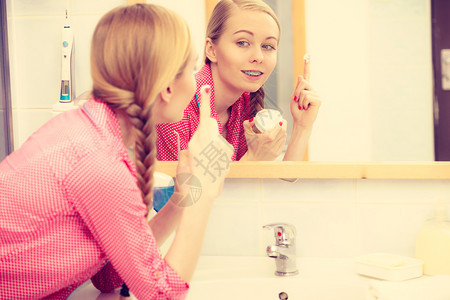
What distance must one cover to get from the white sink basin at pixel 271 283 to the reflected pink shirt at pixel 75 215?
266 millimetres

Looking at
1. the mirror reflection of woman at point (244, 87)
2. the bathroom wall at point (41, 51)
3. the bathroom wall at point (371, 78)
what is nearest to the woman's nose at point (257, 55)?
the mirror reflection of woman at point (244, 87)

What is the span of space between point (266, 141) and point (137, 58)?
0.48 meters

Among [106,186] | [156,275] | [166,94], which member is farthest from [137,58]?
[156,275]

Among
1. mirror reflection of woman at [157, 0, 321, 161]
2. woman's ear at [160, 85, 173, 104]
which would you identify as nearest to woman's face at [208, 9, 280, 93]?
mirror reflection of woman at [157, 0, 321, 161]

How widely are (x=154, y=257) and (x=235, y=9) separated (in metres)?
0.64

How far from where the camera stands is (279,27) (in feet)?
3.74

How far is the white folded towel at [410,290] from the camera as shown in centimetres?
87

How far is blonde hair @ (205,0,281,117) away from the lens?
115 cm

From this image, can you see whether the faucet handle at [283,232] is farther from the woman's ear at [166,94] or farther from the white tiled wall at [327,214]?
the woman's ear at [166,94]

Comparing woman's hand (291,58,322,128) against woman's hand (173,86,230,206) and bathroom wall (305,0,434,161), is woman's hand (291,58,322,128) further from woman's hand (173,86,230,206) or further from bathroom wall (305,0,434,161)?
woman's hand (173,86,230,206)

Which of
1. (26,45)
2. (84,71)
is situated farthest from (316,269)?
(26,45)

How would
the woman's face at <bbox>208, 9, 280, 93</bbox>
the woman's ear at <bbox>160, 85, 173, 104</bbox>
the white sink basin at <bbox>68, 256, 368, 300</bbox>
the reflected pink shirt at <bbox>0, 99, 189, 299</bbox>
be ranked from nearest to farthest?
the reflected pink shirt at <bbox>0, 99, 189, 299</bbox>
the woman's ear at <bbox>160, 85, 173, 104</bbox>
the white sink basin at <bbox>68, 256, 368, 300</bbox>
the woman's face at <bbox>208, 9, 280, 93</bbox>

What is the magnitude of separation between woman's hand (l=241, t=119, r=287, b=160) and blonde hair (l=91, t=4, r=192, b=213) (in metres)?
0.39

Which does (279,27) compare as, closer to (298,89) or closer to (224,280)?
(298,89)
